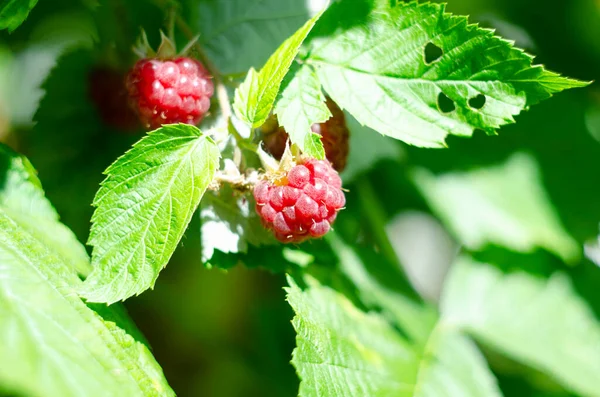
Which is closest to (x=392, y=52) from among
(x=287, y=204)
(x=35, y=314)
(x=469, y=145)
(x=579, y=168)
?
(x=287, y=204)

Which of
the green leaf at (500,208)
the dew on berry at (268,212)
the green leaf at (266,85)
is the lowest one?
the green leaf at (500,208)

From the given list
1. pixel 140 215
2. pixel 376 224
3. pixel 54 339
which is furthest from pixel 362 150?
pixel 54 339

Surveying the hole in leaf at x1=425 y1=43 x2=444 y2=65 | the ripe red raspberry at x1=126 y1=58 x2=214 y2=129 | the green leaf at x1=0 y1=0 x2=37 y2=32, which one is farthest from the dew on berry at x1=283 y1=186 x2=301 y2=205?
the hole in leaf at x1=425 y1=43 x2=444 y2=65

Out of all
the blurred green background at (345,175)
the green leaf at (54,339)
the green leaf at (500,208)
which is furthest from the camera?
the green leaf at (500,208)

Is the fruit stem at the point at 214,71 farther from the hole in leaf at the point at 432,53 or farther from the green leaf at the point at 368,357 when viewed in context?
the hole in leaf at the point at 432,53

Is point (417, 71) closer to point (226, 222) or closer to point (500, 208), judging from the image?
point (226, 222)

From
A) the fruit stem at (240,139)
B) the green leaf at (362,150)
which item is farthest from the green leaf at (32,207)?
the green leaf at (362,150)
